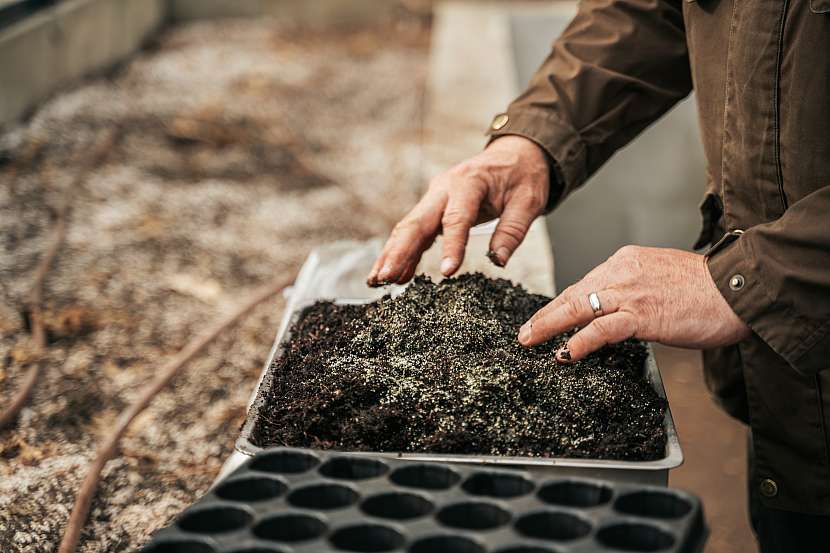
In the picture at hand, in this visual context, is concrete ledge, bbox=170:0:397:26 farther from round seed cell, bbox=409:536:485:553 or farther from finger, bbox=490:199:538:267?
round seed cell, bbox=409:536:485:553

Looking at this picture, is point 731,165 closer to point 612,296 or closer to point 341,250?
point 612,296

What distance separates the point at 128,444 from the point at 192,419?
0.18m

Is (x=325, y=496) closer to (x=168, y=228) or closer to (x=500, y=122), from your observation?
(x=500, y=122)

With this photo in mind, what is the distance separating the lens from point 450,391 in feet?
3.18

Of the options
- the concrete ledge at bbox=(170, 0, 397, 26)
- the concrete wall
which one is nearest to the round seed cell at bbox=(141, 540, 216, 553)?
the concrete wall

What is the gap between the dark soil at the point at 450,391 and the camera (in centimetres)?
92

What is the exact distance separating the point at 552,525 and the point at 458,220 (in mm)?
613

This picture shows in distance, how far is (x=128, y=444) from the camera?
1.72 meters

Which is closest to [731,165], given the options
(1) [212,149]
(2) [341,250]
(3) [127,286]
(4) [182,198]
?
(2) [341,250]

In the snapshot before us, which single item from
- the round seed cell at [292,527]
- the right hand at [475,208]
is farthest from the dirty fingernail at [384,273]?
the round seed cell at [292,527]

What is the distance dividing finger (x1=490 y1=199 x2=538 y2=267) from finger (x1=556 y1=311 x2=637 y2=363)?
0.32 metres

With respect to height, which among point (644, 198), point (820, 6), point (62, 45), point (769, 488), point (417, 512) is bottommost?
point (644, 198)

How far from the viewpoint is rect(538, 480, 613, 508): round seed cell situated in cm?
73

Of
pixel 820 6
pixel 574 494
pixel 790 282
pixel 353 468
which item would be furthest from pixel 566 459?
pixel 820 6
